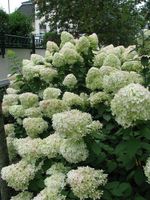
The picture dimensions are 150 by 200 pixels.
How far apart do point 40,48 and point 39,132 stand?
13.9 m

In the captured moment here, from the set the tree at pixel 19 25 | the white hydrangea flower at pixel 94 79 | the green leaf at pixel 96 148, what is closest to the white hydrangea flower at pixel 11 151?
the white hydrangea flower at pixel 94 79

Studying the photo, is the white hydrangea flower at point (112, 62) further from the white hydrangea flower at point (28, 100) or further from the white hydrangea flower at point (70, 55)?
the white hydrangea flower at point (28, 100)

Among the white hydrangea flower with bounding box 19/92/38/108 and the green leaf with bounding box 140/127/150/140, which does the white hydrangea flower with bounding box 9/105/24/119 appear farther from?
the green leaf with bounding box 140/127/150/140

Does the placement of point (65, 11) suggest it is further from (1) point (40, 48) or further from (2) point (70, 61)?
(2) point (70, 61)

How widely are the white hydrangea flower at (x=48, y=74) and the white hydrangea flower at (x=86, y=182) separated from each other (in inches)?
73.9

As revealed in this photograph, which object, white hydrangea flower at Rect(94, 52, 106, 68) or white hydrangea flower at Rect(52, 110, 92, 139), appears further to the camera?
white hydrangea flower at Rect(94, 52, 106, 68)

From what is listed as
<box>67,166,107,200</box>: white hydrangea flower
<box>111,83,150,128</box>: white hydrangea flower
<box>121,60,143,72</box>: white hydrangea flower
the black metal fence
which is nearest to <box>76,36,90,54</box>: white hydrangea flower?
<box>121,60,143,72</box>: white hydrangea flower

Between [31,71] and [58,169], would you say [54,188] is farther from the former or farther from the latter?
[31,71]

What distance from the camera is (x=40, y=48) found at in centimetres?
1695

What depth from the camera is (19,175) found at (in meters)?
2.74

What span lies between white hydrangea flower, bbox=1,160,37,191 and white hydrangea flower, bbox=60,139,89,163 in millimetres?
325

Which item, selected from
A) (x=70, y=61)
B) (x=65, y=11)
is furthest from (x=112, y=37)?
(x=70, y=61)

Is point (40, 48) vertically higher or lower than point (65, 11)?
lower

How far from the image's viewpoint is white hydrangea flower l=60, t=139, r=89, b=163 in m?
2.46
